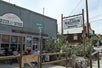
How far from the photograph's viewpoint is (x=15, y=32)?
52.9 feet

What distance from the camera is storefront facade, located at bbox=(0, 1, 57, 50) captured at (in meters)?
15.2

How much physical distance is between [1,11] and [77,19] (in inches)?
493

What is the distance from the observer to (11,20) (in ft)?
52.5

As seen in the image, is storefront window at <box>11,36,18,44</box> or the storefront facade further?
storefront window at <box>11,36,18,44</box>

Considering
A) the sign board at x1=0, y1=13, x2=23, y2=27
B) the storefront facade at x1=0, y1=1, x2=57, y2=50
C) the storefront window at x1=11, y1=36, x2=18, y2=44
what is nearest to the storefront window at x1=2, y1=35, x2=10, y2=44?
the storefront facade at x1=0, y1=1, x2=57, y2=50

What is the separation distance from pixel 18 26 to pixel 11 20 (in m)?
1.00

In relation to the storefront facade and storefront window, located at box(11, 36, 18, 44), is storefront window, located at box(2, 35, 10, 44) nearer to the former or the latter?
the storefront facade

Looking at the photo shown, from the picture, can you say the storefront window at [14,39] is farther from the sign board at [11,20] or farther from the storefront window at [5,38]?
the sign board at [11,20]

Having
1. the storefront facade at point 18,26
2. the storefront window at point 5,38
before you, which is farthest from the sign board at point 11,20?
the storefront window at point 5,38

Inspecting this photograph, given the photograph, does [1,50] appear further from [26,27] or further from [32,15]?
[32,15]

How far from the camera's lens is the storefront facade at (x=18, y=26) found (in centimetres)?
1518

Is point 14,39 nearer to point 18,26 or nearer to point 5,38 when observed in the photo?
point 5,38

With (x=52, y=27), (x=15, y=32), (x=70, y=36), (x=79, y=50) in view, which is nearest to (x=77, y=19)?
(x=52, y=27)

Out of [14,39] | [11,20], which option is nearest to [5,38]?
[14,39]
